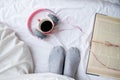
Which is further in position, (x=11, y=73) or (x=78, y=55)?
(x=78, y=55)

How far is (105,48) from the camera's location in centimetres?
115

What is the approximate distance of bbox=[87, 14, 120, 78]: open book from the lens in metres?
1.12

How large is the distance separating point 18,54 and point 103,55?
15.7 inches

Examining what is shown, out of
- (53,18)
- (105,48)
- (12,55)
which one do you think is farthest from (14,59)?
(105,48)

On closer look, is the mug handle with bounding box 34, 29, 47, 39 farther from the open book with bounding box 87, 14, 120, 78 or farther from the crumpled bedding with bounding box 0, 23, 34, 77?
the open book with bounding box 87, 14, 120, 78

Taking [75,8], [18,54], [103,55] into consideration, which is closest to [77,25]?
[75,8]

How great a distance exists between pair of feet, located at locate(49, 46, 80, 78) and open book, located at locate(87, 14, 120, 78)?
7cm

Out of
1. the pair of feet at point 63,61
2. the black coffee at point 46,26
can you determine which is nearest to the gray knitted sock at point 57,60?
the pair of feet at point 63,61

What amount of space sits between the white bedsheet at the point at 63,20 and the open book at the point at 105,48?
3 cm

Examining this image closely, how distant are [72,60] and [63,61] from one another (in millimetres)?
47

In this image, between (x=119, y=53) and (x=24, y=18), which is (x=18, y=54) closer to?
(x=24, y=18)

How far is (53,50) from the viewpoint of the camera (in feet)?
3.72

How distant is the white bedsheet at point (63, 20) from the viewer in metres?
1.13

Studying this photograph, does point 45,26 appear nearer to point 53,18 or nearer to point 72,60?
point 53,18
